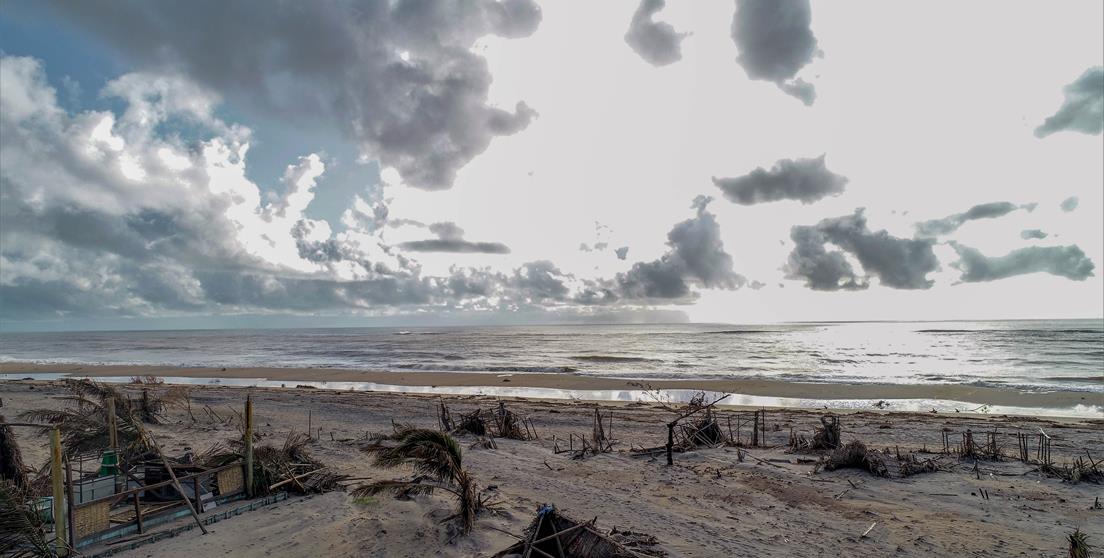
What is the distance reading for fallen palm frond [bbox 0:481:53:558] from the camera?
6.36 m

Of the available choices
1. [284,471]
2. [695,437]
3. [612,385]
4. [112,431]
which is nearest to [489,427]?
[695,437]

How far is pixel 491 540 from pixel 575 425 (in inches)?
482

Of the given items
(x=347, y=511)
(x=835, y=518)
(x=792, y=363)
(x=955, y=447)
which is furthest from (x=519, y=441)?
(x=792, y=363)

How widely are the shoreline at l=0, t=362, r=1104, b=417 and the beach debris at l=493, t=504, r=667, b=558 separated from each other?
22.2 m

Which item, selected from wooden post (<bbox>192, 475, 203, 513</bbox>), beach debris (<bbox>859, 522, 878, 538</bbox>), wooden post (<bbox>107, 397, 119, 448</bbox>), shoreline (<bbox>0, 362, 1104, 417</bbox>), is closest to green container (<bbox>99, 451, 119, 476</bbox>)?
wooden post (<bbox>107, 397, 119, 448</bbox>)

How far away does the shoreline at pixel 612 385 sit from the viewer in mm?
28188

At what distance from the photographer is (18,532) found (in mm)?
6453

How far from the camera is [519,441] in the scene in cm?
1592

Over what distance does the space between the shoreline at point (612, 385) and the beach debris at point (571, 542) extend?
22238 millimetres

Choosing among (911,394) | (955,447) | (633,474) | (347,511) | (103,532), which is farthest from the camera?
(911,394)

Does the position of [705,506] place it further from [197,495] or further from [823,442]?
[197,495]

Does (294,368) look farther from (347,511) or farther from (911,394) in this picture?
(911,394)

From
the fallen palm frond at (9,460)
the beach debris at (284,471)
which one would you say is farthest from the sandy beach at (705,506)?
the fallen palm frond at (9,460)

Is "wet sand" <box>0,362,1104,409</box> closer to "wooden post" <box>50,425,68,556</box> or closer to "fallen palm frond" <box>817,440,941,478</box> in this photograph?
"fallen palm frond" <box>817,440,941,478</box>
